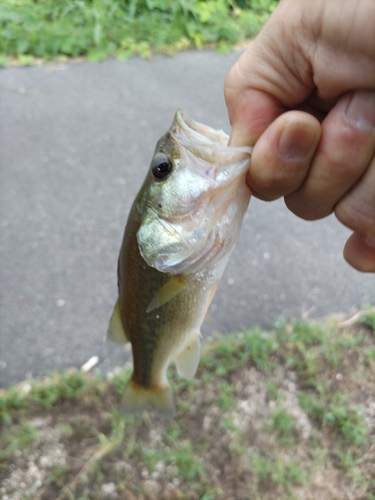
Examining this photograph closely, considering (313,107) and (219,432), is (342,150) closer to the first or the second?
(313,107)

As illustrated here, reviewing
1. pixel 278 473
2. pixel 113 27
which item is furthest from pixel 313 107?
pixel 113 27

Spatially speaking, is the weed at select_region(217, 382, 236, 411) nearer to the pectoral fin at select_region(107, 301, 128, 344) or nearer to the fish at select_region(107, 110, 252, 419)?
the pectoral fin at select_region(107, 301, 128, 344)

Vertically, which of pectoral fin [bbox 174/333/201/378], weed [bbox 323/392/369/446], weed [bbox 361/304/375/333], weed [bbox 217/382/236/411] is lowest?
weed [bbox 217/382/236/411]

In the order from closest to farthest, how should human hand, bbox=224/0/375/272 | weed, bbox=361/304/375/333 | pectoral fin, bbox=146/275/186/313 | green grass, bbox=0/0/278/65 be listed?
human hand, bbox=224/0/375/272 < pectoral fin, bbox=146/275/186/313 < weed, bbox=361/304/375/333 < green grass, bbox=0/0/278/65

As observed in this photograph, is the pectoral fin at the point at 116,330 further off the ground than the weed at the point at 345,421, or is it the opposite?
the pectoral fin at the point at 116,330

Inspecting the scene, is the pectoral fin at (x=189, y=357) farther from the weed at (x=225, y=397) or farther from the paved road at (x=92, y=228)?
the paved road at (x=92, y=228)

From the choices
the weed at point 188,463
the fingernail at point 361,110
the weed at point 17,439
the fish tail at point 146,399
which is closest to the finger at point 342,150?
the fingernail at point 361,110

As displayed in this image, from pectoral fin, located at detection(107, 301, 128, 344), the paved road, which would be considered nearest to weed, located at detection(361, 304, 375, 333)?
the paved road

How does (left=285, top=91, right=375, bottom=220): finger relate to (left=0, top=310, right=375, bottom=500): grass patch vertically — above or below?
above
